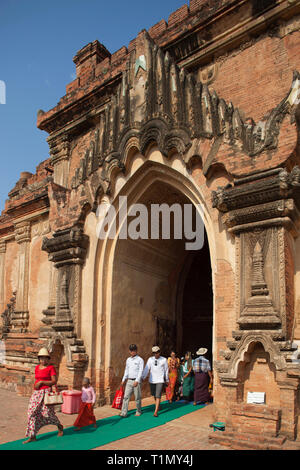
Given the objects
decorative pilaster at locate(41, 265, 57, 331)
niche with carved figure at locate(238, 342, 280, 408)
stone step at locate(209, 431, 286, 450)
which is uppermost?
decorative pilaster at locate(41, 265, 57, 331)

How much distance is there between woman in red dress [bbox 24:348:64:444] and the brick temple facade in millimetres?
2448

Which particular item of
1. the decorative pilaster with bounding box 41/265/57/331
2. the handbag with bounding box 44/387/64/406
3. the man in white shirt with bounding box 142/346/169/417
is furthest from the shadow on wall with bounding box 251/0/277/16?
the handbag with bounding box 44/387/64/406

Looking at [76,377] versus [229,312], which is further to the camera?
[76,377]

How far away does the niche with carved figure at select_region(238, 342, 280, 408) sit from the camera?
6352mm

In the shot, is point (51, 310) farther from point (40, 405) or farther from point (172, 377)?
point (40, 405)

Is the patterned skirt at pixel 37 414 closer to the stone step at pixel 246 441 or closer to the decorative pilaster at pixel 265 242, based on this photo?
the stone step at pixel 246 441

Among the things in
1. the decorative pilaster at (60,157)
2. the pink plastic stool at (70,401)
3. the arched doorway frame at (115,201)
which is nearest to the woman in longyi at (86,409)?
the pink plastic stool at (70,401)

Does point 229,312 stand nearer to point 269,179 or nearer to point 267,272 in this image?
point 267,272

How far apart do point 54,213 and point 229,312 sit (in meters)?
5.15

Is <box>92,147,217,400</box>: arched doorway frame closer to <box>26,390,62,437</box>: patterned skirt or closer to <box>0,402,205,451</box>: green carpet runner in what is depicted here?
<box>0,402,205,451</box>: green carpet runner

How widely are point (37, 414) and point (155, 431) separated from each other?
1802 mm

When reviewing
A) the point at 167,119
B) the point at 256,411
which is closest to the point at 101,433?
the point at 256,411

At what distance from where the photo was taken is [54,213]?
1059cm
